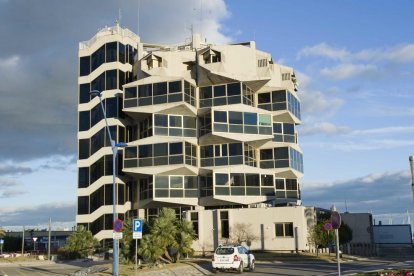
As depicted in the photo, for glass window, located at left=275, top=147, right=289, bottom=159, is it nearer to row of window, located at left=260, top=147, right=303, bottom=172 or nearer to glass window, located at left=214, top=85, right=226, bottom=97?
row of window, located at left=260, top=147, right=303, bottom=172

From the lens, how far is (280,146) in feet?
185

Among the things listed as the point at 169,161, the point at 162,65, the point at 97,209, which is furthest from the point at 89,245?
the point at 162,65

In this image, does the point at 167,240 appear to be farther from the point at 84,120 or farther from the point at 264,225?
the point at 84,120

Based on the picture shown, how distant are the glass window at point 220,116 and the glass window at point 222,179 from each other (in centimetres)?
546

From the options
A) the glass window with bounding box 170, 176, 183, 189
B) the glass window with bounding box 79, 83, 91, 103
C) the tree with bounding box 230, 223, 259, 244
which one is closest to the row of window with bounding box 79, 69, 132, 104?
the glass window with bounding box 79, 83, 91, 103

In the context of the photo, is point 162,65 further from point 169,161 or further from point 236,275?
point 236,275

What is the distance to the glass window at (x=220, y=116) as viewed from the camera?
5212 cm

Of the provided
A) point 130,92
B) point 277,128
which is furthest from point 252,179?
point 130,92

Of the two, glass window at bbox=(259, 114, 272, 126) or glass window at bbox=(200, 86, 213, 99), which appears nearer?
glass window at bbox=(259, 114, 272, 126)

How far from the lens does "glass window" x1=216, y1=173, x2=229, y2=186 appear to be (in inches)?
2012

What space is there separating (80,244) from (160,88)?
58.2 ft

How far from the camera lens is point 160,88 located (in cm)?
5359

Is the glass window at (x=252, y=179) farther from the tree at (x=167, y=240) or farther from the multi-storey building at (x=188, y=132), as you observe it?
the tree at (x=167, y=240)

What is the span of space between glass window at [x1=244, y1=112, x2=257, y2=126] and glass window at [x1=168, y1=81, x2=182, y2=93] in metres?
7.28
